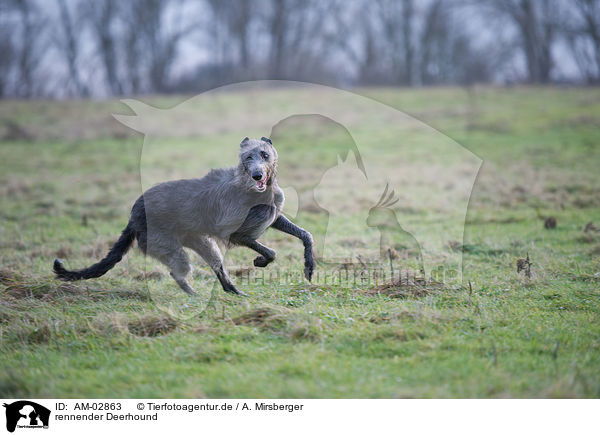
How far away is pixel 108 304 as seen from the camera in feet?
20.3

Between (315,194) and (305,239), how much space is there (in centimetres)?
674

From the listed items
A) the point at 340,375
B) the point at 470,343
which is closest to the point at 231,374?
the point at 340,375

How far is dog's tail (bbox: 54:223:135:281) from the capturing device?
21.0ft

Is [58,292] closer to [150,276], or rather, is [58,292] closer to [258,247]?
[150,276]

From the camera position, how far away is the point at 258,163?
588 centimetres

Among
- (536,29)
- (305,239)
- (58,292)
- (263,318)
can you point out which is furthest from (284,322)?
(536,29)

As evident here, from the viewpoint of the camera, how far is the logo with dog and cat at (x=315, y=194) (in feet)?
21.8

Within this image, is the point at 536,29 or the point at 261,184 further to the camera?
the point at 536,29

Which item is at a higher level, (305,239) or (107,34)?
(107,34)

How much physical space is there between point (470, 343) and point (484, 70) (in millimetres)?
39968
